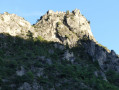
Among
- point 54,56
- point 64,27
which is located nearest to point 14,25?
point 54,56

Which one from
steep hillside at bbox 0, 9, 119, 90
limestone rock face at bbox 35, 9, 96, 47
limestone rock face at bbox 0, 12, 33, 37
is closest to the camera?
steep hillside at bbox 0, 9, 119, 90

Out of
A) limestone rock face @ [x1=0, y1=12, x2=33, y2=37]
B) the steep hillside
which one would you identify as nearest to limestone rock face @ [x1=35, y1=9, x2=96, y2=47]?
the steep hillside

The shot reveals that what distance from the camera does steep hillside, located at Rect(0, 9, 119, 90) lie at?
221 ft

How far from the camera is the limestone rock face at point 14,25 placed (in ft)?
306

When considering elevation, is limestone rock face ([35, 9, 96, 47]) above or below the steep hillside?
above

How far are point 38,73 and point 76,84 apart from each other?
1142 cm

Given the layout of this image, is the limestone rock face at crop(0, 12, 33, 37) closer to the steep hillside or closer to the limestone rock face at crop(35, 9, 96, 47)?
the steep hillside

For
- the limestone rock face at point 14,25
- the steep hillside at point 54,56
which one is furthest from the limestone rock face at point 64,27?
the limestone rock face at point 14,25

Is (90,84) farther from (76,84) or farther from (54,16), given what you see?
(54,16)

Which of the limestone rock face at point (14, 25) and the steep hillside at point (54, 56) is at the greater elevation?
the limestone rock face at point (14, 25)

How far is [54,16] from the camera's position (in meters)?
113

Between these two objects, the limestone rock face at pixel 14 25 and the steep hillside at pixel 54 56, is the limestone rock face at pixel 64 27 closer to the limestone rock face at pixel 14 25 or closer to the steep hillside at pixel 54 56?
the steep hillside at pixel 54 56

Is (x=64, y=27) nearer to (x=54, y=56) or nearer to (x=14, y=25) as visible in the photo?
Answer: (x=14, y=25)

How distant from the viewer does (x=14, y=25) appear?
96625mm
